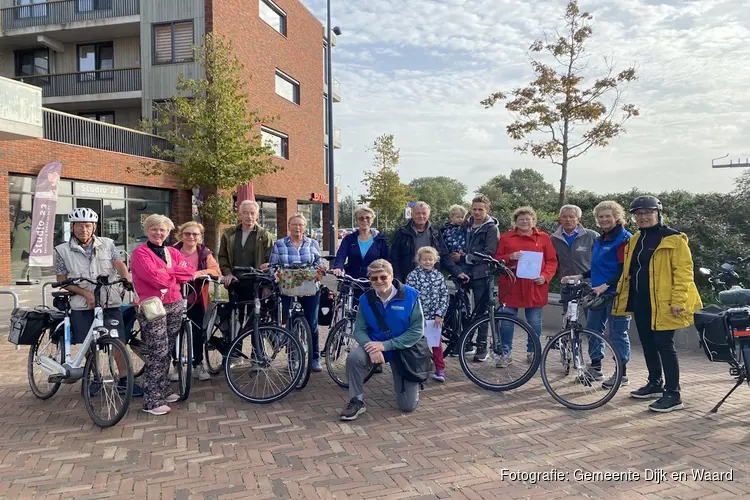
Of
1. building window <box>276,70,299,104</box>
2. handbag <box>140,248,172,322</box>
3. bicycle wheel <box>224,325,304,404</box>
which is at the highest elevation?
building window <box>276,70,299,104</box>

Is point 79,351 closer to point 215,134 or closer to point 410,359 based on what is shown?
point 410,359

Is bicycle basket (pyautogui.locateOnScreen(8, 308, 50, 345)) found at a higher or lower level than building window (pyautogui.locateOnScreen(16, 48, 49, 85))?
lower

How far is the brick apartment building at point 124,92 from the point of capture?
53.0ft

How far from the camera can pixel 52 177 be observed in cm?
1496

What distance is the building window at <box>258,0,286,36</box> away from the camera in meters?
24.3

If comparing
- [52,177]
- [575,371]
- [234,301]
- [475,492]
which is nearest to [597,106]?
[575,371]

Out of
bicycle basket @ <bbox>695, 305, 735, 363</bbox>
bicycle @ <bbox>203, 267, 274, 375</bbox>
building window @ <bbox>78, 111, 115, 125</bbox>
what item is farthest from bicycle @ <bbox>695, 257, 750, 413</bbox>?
building window @ <bbox>78, 111, 115, 125</bbox>

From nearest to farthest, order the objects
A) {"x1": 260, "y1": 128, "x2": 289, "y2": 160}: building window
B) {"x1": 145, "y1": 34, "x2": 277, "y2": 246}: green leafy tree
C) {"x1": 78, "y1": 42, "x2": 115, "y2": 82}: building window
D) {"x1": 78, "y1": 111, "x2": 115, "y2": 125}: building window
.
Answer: {"x1": 145, "y1": 34, "x2": 277, "y2": 246}: green leafy tree, {"x1": 78, "y1": 42, "x2": 115, "y2": 82}: building window, {"x1": 78, "y1": 111, "x2": 115, "y2": 125}: building window, {"x1": 260, "y1": 128, "x2": 289, "y2": 160}: building window

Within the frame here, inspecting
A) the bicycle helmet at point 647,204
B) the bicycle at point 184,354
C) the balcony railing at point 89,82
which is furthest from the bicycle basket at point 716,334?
the balcony railing at point 89,82

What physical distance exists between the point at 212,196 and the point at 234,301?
12632 millimetres

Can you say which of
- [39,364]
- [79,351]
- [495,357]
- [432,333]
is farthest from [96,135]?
[495,357]

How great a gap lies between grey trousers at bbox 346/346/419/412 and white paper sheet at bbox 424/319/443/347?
663 millimetres

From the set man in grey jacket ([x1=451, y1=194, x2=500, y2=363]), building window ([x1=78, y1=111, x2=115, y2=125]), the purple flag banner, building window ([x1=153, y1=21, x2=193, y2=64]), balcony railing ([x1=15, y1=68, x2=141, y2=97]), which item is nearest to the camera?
man in grey jacket ([x1=451, y1=194, x2=500, y2=363])

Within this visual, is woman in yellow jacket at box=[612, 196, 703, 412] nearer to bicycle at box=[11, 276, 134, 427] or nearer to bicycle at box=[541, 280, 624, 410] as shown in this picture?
bicycle at box=[541, 280, 624, 410]
